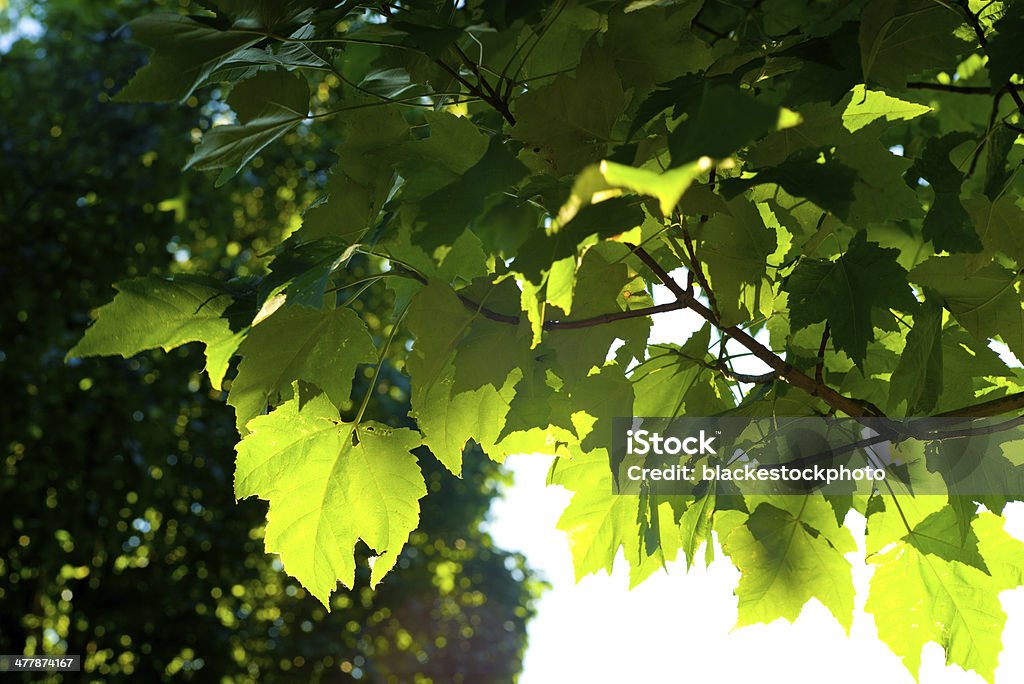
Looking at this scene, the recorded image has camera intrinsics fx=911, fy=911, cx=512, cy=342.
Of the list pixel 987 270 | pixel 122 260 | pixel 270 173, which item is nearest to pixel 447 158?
pixel 987 270

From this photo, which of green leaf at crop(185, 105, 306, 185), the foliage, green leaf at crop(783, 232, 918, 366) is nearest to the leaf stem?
the foliage

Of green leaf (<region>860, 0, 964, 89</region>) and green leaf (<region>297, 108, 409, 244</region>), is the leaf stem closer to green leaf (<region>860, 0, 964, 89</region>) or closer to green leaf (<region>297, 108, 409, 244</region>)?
green leaf (<region>297, 108, 409, 244</region>)

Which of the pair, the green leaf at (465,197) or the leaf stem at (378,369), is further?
the leaf stem at (378,369)

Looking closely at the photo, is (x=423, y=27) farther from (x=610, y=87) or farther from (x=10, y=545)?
(x=10, y=545)

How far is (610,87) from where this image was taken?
438 millimetres

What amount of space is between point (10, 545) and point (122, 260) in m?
1.23

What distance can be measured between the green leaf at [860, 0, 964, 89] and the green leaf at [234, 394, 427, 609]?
34 cm

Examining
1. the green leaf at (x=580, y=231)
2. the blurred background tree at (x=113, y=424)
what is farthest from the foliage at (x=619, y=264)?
the blurred background tree at (x=113, y=424)

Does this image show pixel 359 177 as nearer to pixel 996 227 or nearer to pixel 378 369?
pixel 378 369

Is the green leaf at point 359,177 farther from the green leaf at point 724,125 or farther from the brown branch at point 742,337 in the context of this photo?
the green leaf at point 724,125

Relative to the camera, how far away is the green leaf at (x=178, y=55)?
17.3 inches

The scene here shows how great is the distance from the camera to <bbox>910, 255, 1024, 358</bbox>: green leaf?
51cm

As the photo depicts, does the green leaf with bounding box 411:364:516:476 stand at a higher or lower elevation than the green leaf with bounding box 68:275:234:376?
higher

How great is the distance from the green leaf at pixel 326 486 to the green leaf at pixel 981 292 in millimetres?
320
